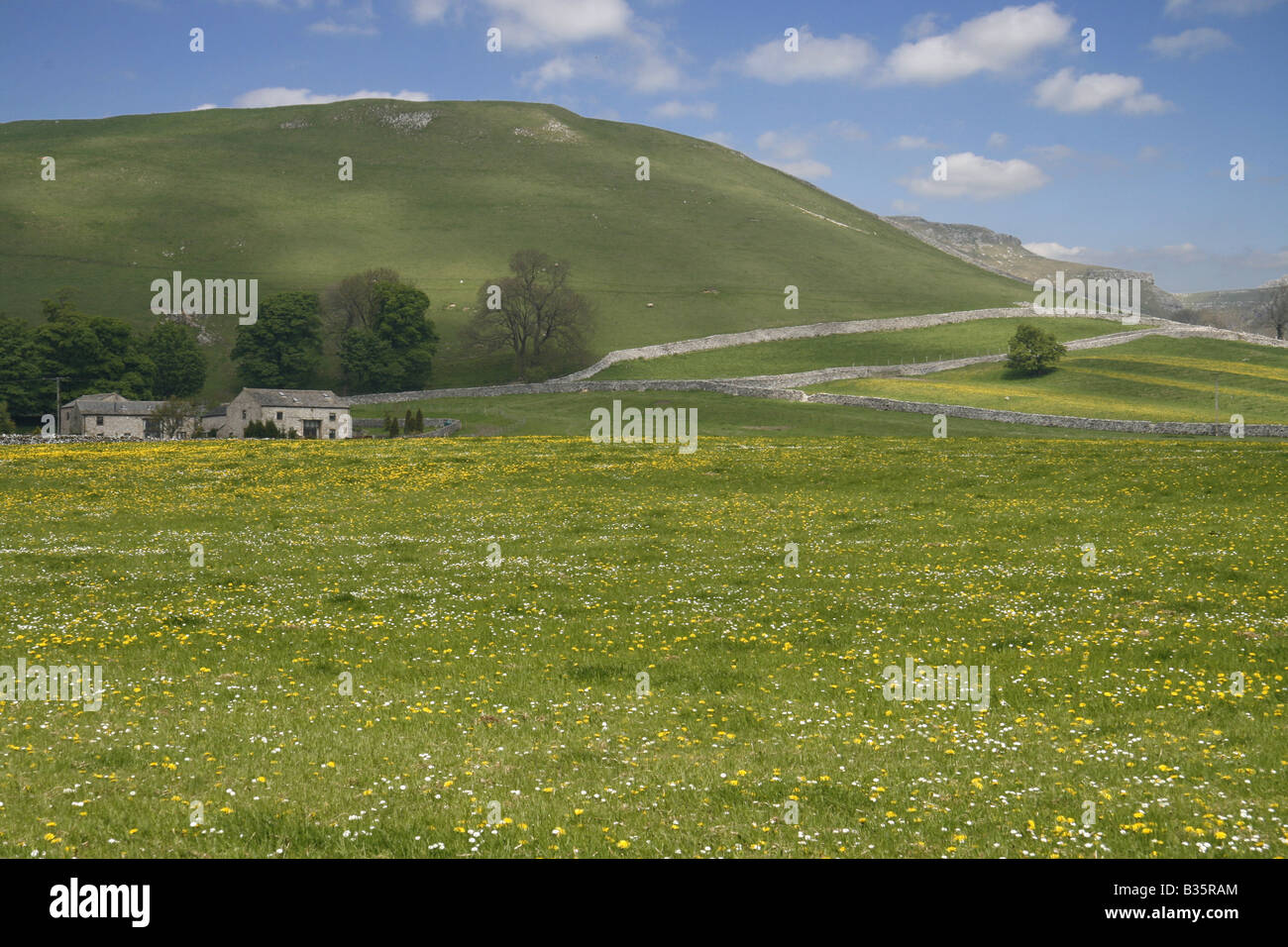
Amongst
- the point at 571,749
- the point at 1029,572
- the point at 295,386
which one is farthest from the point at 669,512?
the point at 295,386

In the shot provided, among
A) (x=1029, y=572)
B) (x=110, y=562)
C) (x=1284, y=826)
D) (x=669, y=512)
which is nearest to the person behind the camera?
(x=1284, y=826)

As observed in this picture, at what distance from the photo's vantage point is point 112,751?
12750 millimetres

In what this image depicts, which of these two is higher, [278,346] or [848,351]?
[278,346]

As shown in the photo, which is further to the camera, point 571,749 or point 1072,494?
point 1072,494

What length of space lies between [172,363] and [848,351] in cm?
10313

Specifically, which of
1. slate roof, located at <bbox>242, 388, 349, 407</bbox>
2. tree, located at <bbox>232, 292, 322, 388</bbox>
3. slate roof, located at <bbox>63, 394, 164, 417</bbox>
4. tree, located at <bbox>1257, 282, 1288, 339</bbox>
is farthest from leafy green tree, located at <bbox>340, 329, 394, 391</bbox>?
tree, located at <bbox>1257, 282, 1288, 339</bbox>

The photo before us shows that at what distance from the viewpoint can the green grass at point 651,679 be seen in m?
10.5

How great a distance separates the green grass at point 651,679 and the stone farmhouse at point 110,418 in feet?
268

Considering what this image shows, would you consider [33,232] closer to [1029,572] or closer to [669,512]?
[669,512]

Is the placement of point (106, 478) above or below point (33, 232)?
below

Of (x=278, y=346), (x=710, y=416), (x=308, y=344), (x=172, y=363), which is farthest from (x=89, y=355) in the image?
(x=710, y=416)

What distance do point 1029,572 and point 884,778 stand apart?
1563 cm

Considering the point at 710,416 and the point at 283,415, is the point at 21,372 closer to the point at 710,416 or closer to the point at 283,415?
the point at 283,415

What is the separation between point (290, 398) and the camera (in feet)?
381
